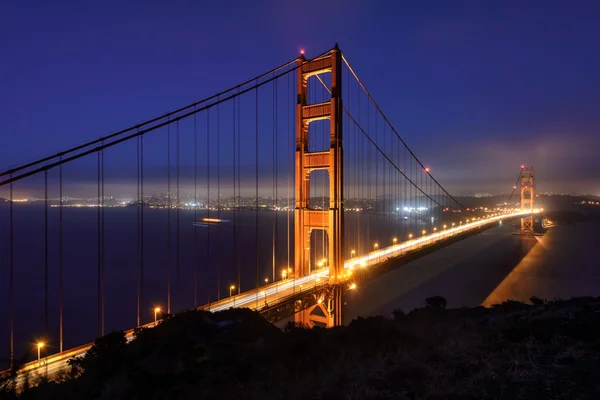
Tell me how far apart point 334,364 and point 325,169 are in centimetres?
1321

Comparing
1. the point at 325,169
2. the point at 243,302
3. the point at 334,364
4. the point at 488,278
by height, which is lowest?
the point at 488,278

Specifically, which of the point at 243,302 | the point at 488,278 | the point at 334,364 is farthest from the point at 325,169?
the point at 488,278

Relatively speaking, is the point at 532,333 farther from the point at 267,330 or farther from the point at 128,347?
the point at 128,347

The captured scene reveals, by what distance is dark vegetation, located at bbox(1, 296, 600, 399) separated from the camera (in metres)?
4.39

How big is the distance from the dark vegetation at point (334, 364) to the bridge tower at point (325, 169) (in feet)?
26.9

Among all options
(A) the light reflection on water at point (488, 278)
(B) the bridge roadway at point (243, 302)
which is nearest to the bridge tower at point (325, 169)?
(B) the bridge roadway at point (243, 302)

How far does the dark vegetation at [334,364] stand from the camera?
4.39 meters

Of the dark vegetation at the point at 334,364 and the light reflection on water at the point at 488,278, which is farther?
the light reflection on water at the point at 488,278

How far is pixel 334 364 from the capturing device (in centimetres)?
562

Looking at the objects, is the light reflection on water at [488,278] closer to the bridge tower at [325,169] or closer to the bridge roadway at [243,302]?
the bridge tower at [325,169]

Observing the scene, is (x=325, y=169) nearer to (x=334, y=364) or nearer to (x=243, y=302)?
(x=243, y=302)

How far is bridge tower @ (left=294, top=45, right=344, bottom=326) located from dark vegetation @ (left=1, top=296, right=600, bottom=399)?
8.19 metres

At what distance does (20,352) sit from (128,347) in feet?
93.1

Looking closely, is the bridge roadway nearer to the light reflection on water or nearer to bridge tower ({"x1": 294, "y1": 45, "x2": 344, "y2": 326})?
bridge tower ({"x1": 294, "y1": 45, "x2": 344, "y2": 326})
